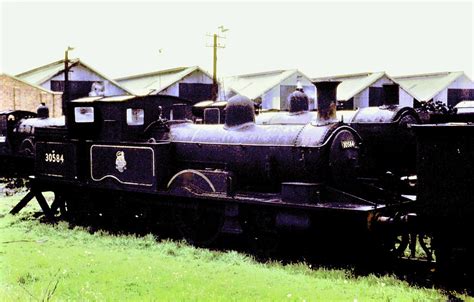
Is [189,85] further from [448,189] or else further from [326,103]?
[448,189]

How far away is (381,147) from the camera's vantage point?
42.3 feet

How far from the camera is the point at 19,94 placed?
33.3m

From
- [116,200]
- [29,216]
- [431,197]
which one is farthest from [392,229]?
[29,216]

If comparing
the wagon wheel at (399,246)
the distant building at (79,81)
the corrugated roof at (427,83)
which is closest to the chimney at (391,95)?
the wagon wheel at (399,246)

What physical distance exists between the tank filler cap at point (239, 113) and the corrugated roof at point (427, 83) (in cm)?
3152

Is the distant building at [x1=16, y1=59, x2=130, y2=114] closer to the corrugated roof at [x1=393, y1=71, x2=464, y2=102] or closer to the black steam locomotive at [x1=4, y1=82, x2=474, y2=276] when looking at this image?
the corrugated roof at [x1=393, y1=71, x2=464, y2=102]

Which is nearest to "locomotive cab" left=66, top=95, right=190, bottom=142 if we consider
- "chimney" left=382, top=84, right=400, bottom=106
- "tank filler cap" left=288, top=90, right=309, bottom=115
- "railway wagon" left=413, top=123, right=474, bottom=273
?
"tank filler cap" left=288, top=90, right=309, bottom=115

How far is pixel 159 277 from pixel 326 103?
4.09 m

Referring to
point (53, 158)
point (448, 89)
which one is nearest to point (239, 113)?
point (53, 158)

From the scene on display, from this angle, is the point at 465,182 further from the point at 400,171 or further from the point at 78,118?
the point at 78,118

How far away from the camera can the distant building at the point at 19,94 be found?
109 feet

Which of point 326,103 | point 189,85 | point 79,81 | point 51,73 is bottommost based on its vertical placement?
point 326,103

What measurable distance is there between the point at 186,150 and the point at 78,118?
2.94 m

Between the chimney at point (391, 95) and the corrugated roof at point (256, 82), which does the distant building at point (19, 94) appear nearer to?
the corrugated roof at point (256, 82)
